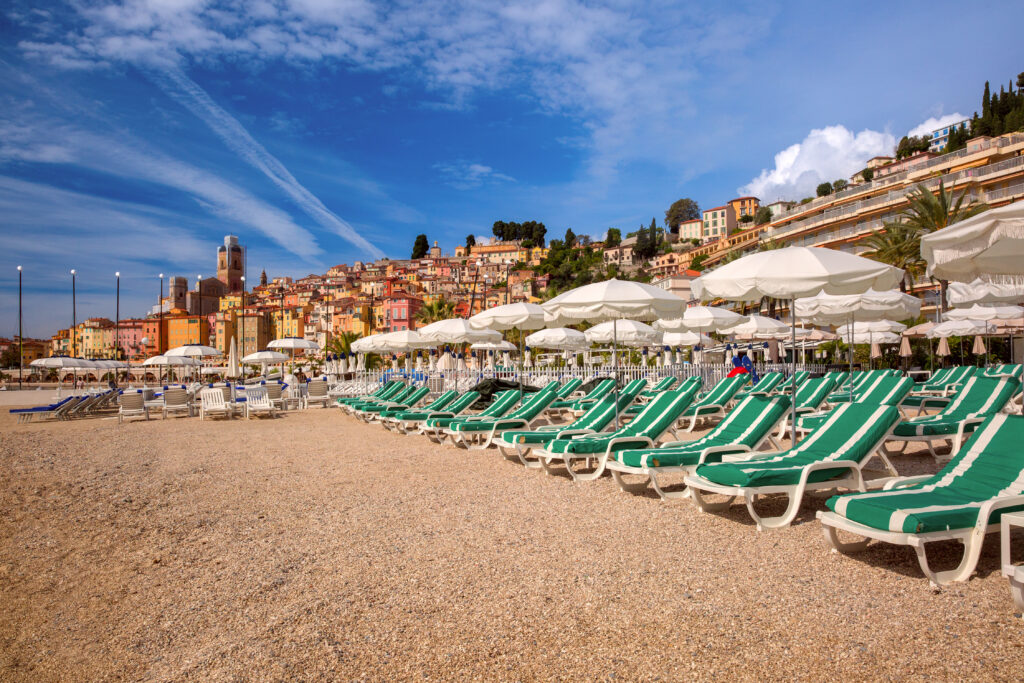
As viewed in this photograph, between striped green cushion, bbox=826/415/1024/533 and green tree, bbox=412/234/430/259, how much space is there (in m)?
154

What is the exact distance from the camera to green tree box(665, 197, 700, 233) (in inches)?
5595

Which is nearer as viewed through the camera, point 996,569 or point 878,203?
point 996,569

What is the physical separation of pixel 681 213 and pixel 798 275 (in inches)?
5659

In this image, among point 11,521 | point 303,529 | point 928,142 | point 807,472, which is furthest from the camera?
point 928,142

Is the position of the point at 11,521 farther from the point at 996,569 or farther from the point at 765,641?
the point at 996,569

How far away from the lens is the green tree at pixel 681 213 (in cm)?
14212

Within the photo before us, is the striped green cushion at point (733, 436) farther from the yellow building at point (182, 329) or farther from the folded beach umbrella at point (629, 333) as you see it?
the yellow building at point (182, 329)

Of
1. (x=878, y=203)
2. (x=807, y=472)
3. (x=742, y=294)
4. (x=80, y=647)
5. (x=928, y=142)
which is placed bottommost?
(x=80, y=647)

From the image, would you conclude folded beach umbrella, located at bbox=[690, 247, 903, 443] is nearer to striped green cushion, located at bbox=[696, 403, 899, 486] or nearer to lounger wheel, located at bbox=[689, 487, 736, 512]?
striped green cushion, located at bbox=[696, 403, 899, 486]

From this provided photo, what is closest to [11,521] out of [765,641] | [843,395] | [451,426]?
[451,426]

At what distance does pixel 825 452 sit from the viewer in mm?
5238

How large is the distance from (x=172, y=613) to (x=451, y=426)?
5779mm

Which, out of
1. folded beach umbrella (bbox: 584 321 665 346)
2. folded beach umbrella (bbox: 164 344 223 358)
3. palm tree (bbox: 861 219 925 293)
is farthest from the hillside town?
folded beach umbrella (bbox: 584 321 665 346)

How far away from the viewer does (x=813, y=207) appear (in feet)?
181
